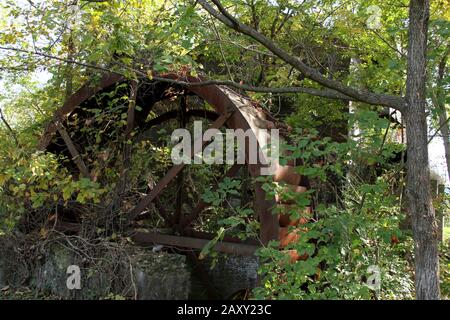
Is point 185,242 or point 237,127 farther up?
point 237,127

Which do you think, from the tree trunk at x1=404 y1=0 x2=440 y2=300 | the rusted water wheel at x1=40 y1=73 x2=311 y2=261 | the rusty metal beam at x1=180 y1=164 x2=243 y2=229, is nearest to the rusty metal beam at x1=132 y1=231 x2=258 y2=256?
the rusted water wheel at x1=40 y1=73 x2=311 y2=261

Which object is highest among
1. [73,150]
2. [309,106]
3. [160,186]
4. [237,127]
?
[309,106]

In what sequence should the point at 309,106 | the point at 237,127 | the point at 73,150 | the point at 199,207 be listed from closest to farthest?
the point at 237,127, the point at 199,207, the point at 73,150, the point at 309,106

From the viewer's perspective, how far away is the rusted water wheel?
4852mm

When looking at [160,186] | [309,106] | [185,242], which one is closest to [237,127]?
[160,186]

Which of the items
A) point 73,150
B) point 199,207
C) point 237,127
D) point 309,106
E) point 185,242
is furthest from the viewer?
point 309,106

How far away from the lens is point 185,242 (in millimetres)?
5965

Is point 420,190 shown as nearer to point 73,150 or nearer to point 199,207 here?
point 199,207

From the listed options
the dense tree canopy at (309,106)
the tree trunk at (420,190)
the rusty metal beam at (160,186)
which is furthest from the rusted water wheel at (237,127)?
the tree trunk at (420,190)

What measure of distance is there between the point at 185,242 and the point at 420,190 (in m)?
3.45

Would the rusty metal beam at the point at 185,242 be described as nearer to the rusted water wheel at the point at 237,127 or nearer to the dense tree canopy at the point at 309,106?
the rusted water wheel at the point at 237,127

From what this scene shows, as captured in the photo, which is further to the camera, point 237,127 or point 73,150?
point 73,150

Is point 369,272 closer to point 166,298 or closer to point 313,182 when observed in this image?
point 313,182

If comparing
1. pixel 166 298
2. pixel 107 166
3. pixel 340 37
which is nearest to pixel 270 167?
pixel 166 298
